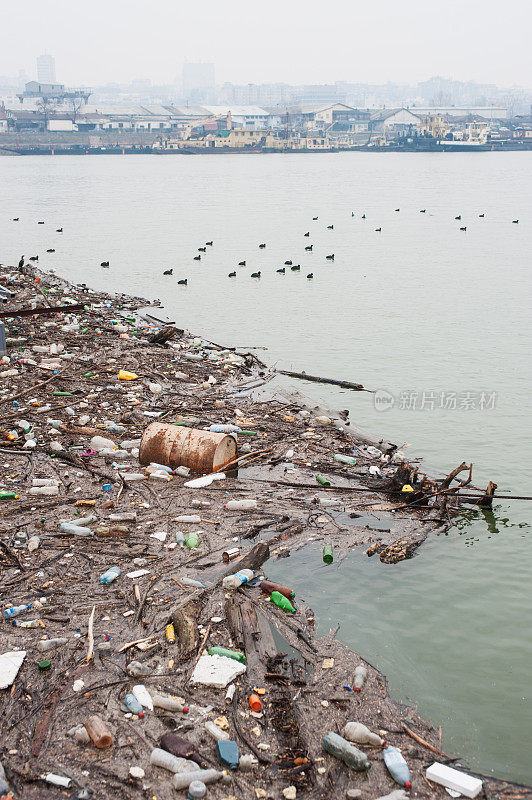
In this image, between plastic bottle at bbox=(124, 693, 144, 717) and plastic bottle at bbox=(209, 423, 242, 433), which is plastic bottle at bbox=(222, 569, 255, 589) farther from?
plastic bottle at bbox=(209, 423, 242, 433)

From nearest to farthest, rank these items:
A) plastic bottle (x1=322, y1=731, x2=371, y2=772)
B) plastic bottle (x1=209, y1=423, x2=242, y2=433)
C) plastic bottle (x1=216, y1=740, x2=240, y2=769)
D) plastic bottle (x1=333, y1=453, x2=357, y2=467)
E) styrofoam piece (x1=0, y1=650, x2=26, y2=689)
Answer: plastic bottle (x1=216, y1=740, x2=240, y2=769), plastic bottle (x1=322, y1=731, x2=371, y2=772), styrofoam piece (x1=0, y1=650, x2=26, y2=689), plastic bottle (x1=333, y1=453, x2=357, y2=467), plastic bottle (x1=209, y1=423, x2=242, y2=433)

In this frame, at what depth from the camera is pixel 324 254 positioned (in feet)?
100

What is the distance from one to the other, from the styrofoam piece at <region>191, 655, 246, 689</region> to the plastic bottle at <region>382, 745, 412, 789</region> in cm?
111

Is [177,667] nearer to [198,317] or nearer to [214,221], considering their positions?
[198,317]

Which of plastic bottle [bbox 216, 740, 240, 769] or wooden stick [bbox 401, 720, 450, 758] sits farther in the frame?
wooden stick [bbox 401, 720, 450, 758]

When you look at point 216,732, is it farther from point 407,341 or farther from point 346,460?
point 407,341

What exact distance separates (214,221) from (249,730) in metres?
39.8

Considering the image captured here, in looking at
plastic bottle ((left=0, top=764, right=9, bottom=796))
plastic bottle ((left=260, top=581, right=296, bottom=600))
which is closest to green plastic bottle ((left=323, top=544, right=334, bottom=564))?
plastic bottle ((left=260, top=581, right=296, bottom=600))

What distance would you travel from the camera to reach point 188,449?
27.8ft

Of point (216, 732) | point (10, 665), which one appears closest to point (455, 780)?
point (216, 732)

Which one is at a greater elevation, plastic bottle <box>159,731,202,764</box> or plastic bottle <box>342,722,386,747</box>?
plastic bottle <box>159,731,202,764</box>

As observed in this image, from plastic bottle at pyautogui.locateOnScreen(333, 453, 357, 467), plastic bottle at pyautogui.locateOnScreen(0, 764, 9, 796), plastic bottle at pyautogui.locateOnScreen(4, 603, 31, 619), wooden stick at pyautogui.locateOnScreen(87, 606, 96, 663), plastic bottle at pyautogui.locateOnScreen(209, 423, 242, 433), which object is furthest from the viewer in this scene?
plastic bottle at pyautogui.locateOnScreen(209, 423, 242, 433)

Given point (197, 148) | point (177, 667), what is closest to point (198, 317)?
point (177, 667)

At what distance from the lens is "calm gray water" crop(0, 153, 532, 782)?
5934 millimetres
